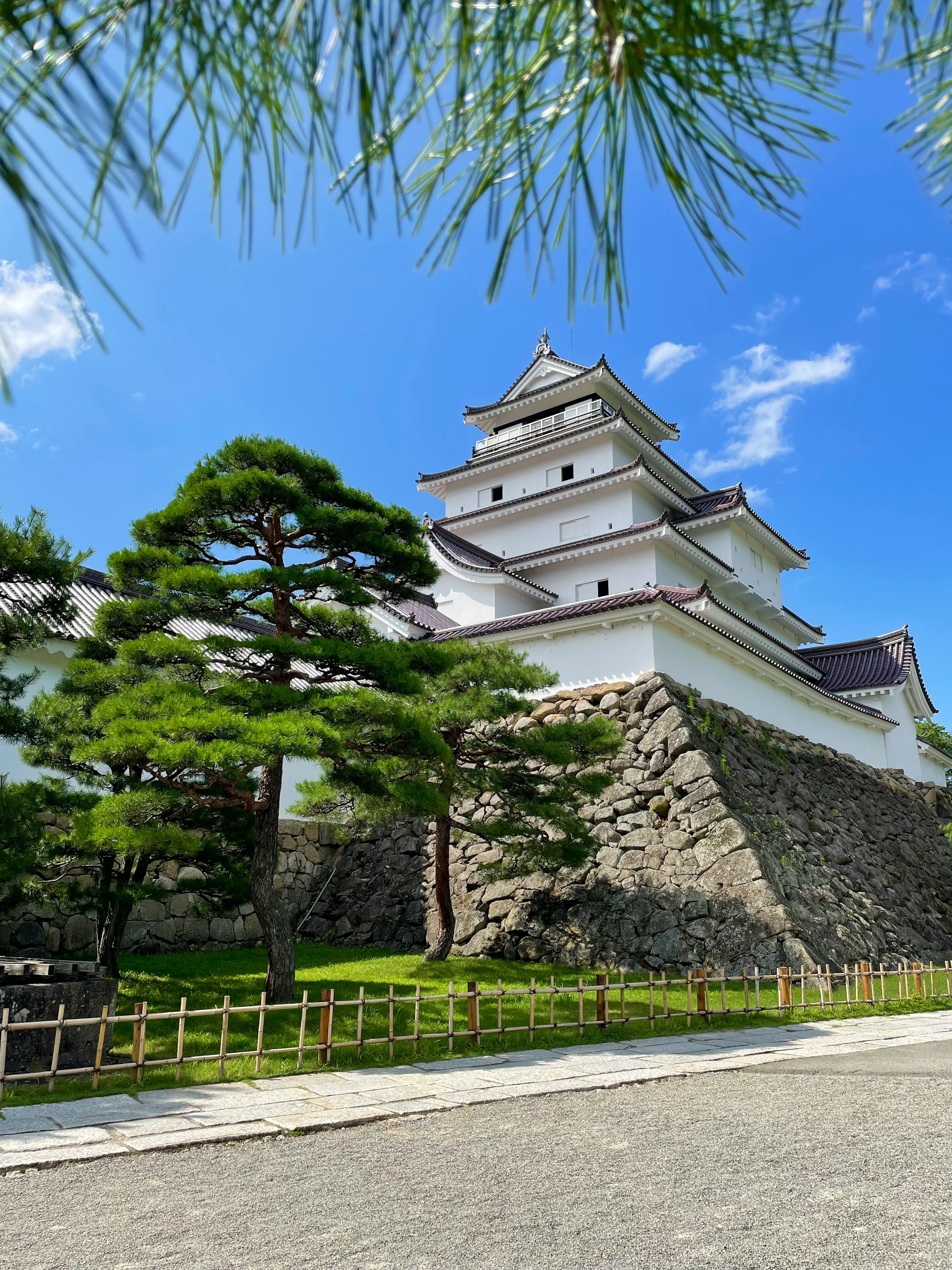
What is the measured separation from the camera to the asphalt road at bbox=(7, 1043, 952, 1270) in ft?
9.14

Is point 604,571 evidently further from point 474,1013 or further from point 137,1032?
point 137,1032

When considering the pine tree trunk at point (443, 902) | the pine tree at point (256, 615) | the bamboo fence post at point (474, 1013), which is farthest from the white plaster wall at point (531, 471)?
the bamboo fence post at point (474, 1013)

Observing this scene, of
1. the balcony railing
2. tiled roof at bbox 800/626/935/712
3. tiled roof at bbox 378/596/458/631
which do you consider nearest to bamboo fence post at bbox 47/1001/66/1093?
tiled roof at bbox 378/596/458/631

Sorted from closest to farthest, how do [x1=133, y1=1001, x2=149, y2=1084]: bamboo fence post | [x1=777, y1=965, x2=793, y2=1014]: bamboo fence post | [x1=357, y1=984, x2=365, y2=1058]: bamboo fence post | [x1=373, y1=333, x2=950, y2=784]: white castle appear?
1. [x1=133, y1=1001, x2=149, y2=1084]: bamboo fence post
2. [x1=357, y1=984, x2=365, y2=1058]: bamboo fence post
3. [x1=777, y1=965, x2=793, y2=1014]: bamboo fence post
4. [x1=373, y1=333, x2=950, y2=784]: white castle

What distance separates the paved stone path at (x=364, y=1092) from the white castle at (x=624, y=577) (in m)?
6.50

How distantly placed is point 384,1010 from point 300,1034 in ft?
6.88

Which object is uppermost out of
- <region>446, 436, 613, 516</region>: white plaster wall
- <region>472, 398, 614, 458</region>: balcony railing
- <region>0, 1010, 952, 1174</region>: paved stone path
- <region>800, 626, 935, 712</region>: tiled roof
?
<region>472, 398, 614, 458</region>: balcony railing

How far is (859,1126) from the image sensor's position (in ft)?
15.0

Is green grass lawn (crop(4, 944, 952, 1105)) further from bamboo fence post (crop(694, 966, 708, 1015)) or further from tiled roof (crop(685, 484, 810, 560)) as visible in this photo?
tiled roof (crop(685, 484, 810, 560))

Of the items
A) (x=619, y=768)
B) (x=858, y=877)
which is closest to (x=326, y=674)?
(x=619, y=768)

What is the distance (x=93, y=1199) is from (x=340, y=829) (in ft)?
27.9

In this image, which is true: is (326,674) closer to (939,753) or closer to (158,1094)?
(158,1094)

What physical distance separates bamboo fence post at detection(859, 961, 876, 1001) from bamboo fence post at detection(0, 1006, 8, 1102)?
8860mm

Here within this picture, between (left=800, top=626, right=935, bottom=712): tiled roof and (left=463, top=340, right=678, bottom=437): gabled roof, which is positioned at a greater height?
(left=463, top=340, right=678, bottom=437): gabled roof
